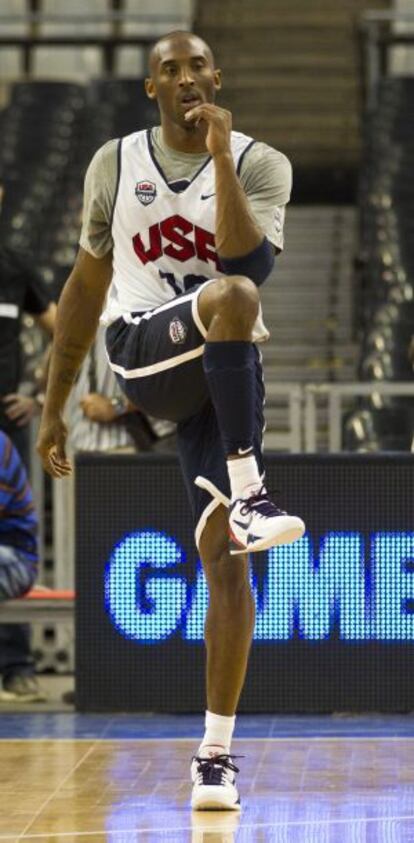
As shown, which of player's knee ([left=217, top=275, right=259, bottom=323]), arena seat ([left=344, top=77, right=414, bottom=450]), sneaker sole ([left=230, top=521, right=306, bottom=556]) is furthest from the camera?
arena seat ([left=344, top=77, right=414, bottom=450])

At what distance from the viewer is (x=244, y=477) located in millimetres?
5469

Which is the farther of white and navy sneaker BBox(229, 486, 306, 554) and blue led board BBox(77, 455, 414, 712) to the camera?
blue led board BBox(77, 455, 414, 712)

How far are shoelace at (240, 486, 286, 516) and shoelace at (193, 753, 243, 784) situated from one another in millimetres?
829

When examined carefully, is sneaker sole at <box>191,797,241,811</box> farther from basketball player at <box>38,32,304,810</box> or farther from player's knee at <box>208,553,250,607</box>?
player's knee at <box>208,553,250,607</box>

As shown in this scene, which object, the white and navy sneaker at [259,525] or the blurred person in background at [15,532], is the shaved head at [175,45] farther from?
the blurred person in background at [15,532]

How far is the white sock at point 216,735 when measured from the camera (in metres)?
5.81

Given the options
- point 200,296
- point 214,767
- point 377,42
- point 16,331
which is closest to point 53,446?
point 200,296

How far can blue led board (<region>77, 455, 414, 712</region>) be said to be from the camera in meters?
7.79

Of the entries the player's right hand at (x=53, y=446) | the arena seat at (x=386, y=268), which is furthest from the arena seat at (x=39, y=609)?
the player's right hand at (x=53, y=446)

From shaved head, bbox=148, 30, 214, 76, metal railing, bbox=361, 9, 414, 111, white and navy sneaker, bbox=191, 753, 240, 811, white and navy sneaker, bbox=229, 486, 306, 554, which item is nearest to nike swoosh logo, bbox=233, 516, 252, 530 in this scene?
white and navy sneaker, bbox=229, 486, 306, 554

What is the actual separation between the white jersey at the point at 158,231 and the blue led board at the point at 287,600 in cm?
218

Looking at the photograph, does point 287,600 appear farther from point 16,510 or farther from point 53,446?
point 53,446

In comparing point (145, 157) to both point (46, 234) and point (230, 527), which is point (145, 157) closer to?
point (230, 527)

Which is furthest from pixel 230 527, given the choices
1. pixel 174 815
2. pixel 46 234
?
pixel 46 234
